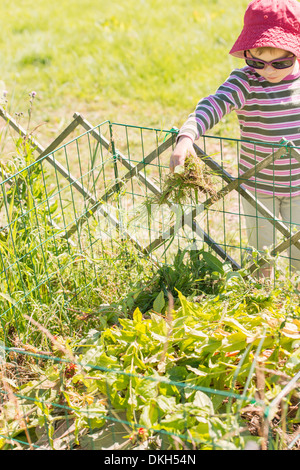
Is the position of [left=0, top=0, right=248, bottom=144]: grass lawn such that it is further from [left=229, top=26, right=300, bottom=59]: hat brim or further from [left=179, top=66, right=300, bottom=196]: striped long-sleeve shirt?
[left=229, top=26, right=300, bottom=59]: hat brim

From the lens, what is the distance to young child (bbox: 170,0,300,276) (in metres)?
2.51

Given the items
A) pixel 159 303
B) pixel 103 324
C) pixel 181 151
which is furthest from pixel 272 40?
pixel 103 324

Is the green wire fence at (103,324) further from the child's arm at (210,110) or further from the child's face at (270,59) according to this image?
the child's face at (270,59)

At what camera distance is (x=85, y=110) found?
6.10 meters

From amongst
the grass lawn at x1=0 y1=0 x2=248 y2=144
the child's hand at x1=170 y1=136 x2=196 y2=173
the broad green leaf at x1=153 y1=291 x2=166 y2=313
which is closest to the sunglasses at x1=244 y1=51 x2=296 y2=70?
the child's hand at x1=170 y1=136 x2=196 y2=173

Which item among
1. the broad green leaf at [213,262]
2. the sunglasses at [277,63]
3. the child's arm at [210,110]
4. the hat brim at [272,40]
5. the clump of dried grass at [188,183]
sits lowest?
the broad green leaf at [213,262]

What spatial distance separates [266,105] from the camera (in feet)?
8.76

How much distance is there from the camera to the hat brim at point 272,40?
2469 mm

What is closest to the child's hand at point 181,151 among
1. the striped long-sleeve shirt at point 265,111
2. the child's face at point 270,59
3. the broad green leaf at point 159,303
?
the striped long-sleeve shirt at point 265,111

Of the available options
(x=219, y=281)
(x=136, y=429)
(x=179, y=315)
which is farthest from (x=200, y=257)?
(x=136, y=429)

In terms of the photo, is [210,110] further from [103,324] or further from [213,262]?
[103,324]

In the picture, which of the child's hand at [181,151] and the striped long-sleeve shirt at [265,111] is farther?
the striped long-sleeve shirt at [265,111]
